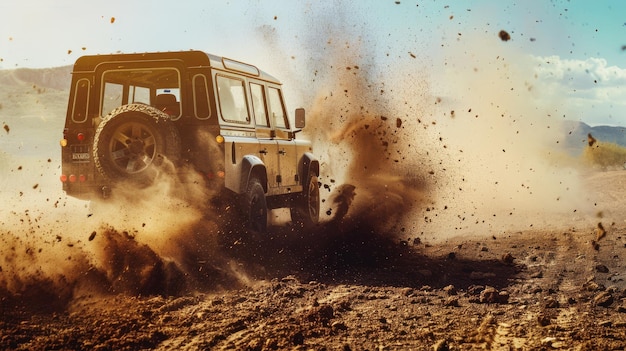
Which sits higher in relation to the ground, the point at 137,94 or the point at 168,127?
the point at 137,94

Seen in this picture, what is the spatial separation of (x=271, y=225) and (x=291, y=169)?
1.61m

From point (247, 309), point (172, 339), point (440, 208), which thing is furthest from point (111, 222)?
point (440, 208)

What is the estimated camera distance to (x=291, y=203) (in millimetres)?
11391

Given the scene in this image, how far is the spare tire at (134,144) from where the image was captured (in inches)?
318

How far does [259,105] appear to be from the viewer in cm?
1034

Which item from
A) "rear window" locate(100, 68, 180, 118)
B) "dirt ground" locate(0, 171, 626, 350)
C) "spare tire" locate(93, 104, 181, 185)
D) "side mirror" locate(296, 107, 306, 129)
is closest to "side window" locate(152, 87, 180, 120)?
"rear window" locate(100, 68, 180, 118)

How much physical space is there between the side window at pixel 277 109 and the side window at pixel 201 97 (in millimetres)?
2094

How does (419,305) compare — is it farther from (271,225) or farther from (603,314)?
(271,225)

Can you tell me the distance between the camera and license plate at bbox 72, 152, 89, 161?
349 inches

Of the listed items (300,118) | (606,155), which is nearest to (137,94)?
(300,118)

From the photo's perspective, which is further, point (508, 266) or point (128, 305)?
point (508, 266)

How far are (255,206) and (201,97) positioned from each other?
144 cm

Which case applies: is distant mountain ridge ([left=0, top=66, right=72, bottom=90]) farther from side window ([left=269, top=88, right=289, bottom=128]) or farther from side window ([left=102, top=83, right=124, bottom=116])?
side window ([left=102, top=83, right=124, bottom=116])

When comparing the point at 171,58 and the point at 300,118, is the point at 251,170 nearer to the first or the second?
the point at 171,58
